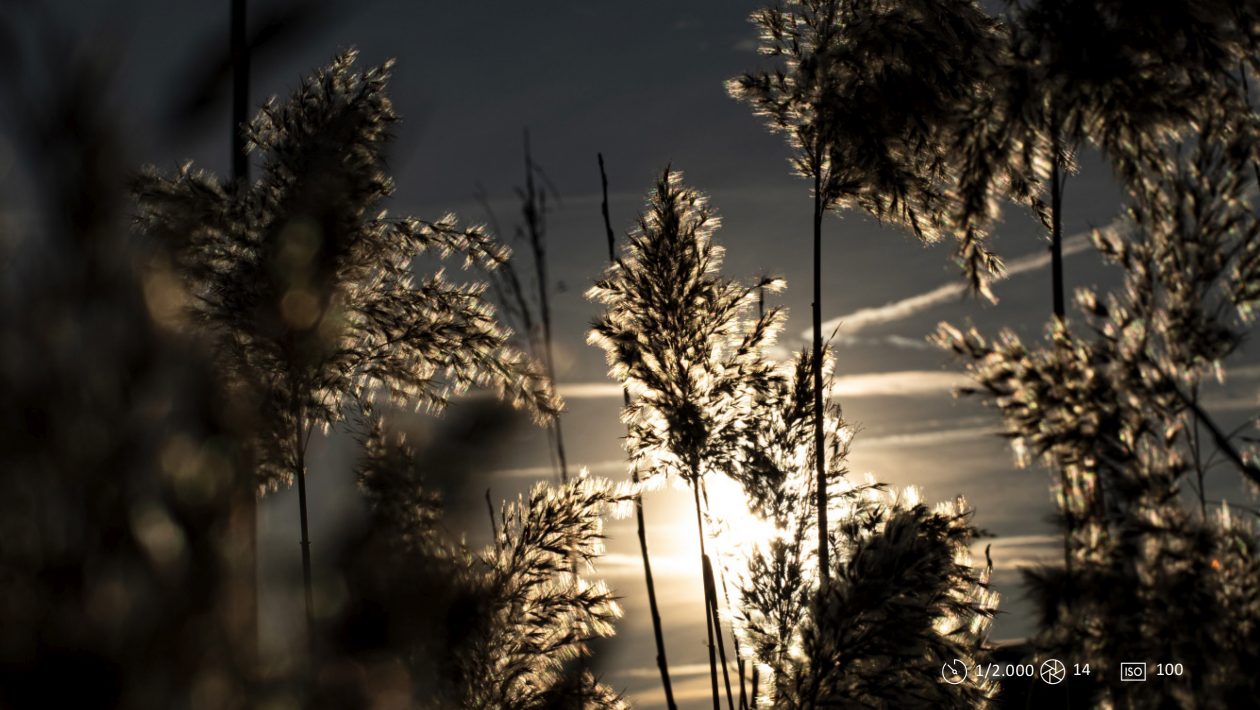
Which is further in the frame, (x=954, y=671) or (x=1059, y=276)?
(x=954, y=671)

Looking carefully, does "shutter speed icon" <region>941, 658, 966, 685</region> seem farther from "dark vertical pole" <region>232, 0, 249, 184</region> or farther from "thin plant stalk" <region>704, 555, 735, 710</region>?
"dark vertical pole" <region>232, 0, 249, 184</region>

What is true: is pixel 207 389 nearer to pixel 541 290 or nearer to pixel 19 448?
pixel 19 448

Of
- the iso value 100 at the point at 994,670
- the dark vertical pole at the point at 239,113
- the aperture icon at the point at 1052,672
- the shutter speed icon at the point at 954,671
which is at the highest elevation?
the dark vertical pole at the point at 239,113

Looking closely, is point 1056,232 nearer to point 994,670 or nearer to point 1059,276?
point 1059,276

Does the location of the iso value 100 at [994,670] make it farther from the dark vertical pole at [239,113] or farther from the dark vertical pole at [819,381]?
the dark vertical pole at [239,113]

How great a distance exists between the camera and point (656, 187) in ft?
20.3
